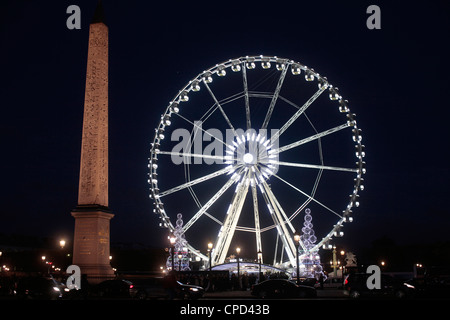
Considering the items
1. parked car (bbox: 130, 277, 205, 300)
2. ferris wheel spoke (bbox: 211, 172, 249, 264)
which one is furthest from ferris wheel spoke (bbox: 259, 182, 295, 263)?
parked car (bbox: 130, 277, 205, 300)

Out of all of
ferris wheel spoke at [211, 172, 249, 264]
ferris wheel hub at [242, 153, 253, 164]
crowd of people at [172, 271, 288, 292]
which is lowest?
crowd of people at [172, 271, 288, 292]

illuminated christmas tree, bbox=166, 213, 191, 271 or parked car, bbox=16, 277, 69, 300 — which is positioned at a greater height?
illuminated christmas tree, bbox=166, 213, 191, 271

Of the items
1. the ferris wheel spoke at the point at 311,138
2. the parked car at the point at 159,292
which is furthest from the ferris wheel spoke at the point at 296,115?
the parked car at the point at 159,292

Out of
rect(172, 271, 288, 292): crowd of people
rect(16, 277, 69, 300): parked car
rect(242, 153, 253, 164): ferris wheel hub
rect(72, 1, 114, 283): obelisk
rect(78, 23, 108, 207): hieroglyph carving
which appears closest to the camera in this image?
rect(16, 277, 69, 300): parked car

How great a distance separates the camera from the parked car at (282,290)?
23.2 m

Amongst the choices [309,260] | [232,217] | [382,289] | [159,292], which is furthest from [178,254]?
[382,289]

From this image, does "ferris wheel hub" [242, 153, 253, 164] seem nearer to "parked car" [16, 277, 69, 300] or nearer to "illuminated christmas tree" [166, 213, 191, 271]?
"illuminated christmas tree" [166, 213, 191, 271]

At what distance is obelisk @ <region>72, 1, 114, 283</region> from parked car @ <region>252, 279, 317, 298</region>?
24.4 feet

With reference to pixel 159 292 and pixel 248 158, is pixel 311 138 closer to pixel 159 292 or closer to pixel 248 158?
pixel 248 158

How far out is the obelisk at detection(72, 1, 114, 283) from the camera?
26703 mm

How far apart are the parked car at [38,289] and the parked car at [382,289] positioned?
11.0m

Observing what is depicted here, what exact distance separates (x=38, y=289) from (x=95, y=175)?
24.6 ft
